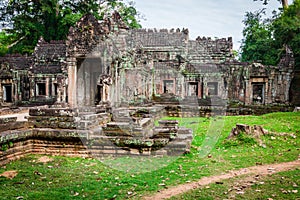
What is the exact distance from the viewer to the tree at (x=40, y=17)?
31.0m

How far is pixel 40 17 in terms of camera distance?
33.4 metres

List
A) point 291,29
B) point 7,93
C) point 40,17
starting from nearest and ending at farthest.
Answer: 1. point 291,29
2. point 7,93
3. point 40,17

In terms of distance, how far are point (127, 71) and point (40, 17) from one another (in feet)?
74.6

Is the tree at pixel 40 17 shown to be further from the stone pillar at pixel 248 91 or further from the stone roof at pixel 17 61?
the stone pillar at pixel 248 91

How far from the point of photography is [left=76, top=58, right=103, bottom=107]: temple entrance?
55.0 ft

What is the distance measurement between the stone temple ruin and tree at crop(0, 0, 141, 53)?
771 centimetres

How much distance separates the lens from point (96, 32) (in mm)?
15047

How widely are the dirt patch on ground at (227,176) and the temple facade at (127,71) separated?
7.43 metres

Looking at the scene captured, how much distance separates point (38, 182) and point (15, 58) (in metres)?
21.6

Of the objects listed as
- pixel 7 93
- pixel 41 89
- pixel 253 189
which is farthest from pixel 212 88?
pixel 7 93

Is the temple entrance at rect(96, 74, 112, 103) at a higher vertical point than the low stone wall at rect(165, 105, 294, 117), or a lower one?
higher

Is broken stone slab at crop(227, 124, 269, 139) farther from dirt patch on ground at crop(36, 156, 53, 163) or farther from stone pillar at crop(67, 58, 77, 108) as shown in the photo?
stone pillar at crop(67, 58, 77, 108)

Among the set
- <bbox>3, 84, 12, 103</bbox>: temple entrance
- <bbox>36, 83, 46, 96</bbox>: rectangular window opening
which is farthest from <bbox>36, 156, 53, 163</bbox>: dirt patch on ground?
<bbox>3, 84, 12, 103</bbox>: temple entrance

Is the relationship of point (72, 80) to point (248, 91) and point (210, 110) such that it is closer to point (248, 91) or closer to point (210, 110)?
point (210, 110)
